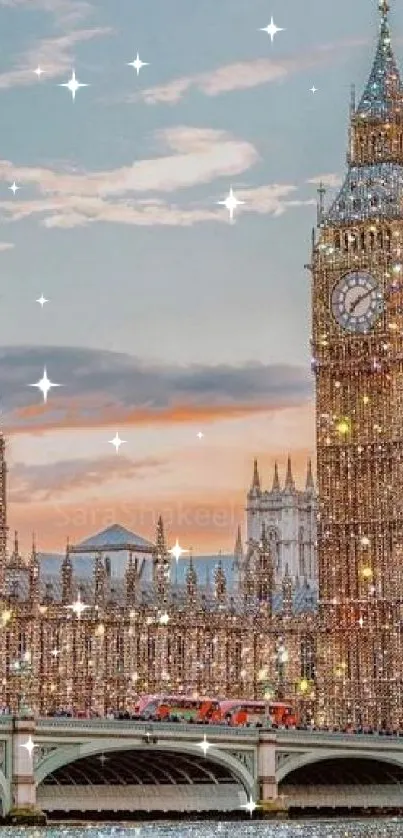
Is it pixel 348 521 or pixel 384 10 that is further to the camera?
pixel 384 10

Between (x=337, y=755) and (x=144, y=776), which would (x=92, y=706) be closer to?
(x=144, y=776)

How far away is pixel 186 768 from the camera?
80.2 m

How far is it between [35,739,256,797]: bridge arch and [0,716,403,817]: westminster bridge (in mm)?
29

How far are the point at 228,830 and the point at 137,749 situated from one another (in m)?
4.38

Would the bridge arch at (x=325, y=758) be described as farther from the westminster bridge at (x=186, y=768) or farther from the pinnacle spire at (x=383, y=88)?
the pinnacle spire at (x=383, y=88)

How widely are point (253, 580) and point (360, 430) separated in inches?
279

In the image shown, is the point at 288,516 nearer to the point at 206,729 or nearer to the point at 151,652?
the point at 151,652

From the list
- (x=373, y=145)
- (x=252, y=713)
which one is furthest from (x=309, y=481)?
(x=252, y=713)

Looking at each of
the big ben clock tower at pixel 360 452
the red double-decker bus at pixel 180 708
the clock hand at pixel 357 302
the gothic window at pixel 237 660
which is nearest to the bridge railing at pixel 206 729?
the red double-decker bus at pixel 180 708

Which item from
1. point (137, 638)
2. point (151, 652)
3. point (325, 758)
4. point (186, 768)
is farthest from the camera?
point (151, 652)

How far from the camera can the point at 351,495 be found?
97500 millimetres

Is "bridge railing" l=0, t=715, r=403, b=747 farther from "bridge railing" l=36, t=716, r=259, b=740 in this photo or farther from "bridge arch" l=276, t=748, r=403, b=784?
"bridge arch" l=276, t=748, r=403, b=784

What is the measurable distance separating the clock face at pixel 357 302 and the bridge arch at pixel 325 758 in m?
20.2

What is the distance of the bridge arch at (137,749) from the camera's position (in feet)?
231
